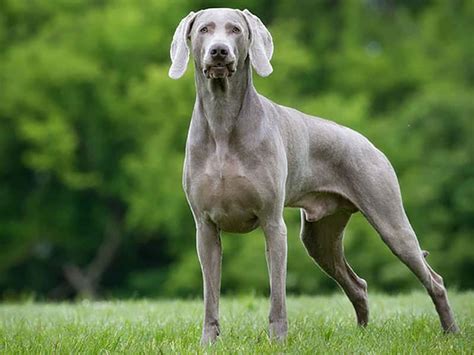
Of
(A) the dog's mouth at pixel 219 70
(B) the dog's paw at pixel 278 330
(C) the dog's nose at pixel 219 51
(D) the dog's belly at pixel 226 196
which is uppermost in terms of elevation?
(C) the dog's nose at pixel 219 51

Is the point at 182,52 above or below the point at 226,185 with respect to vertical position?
Answer: above

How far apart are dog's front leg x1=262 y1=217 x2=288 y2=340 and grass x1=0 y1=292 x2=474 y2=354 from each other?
0.33ft

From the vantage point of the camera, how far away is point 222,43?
6105 millimetres

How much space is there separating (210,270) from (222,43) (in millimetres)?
1478

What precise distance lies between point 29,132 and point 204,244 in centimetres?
2392

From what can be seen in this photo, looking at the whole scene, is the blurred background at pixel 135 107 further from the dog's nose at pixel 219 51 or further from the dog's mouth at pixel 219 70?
the dog's nose at pixel 219 51

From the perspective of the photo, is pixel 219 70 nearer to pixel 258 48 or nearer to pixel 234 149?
pixel 258 48

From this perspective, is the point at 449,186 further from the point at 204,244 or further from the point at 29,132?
the point at 204,244

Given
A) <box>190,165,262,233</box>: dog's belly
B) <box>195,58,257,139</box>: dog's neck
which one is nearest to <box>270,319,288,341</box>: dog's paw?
<box>190,165,262,233</box>: dog's belly

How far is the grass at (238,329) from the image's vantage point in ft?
19.9

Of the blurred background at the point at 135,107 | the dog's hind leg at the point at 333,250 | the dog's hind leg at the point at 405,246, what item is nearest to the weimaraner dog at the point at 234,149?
the dog's hind leg at the point at 405,246

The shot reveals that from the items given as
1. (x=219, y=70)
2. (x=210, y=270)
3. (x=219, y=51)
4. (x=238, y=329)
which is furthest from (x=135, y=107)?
(x=219, y=51)

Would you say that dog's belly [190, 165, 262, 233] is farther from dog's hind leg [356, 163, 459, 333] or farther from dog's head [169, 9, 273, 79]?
dog's hind leg [356, 163, 459, 333]

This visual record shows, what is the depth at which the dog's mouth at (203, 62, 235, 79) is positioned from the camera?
618 centimetres
